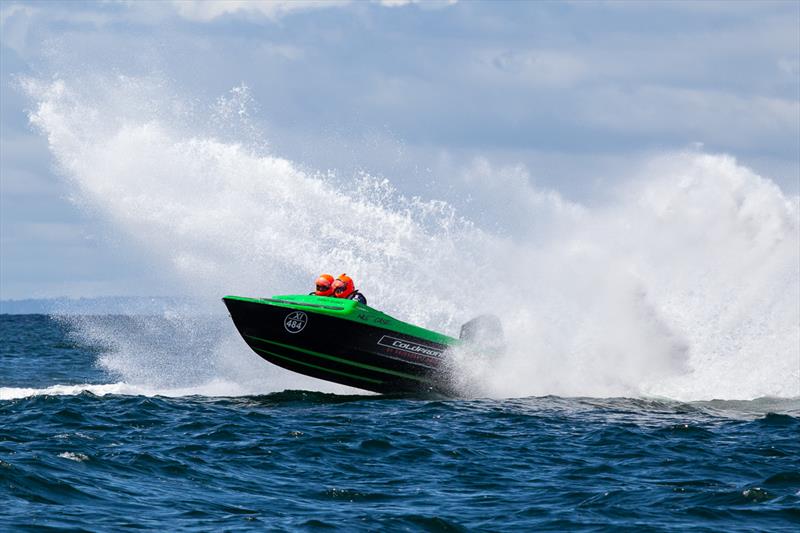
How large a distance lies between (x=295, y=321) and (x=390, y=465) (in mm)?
6640

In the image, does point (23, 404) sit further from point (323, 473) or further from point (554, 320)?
point (554, 320)

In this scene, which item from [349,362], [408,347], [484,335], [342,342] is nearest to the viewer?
[342,342]

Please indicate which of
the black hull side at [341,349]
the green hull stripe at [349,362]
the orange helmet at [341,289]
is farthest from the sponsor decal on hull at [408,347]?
the orange helmet at [341,289]

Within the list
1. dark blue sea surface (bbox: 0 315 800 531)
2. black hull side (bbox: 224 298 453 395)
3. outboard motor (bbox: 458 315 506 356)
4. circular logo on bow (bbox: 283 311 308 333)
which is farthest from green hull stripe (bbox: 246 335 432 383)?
outboard motor (bbox: 458 315 506 356)

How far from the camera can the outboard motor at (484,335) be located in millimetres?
21969

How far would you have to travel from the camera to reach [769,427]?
16.8 m

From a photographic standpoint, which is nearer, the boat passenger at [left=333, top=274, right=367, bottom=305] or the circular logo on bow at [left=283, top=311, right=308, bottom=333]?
the circular logo on bow at [left=283, top=311, right=308, bottom=333]

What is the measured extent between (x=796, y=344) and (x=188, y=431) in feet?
44.6

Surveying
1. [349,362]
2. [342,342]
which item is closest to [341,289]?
[342,342]

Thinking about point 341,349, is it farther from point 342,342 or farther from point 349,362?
point 349,362

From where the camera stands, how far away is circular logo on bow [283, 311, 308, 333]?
1981 centimetres

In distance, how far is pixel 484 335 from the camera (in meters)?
22.1

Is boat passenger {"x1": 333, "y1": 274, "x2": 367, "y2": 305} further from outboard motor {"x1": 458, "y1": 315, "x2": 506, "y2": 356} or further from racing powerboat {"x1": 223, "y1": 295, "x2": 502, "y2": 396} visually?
outboard motor {"x1": 458, "y1": 315, "x2": 506, "y2": 356}

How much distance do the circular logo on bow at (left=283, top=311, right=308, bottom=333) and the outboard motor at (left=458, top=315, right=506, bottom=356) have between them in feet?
11.9
